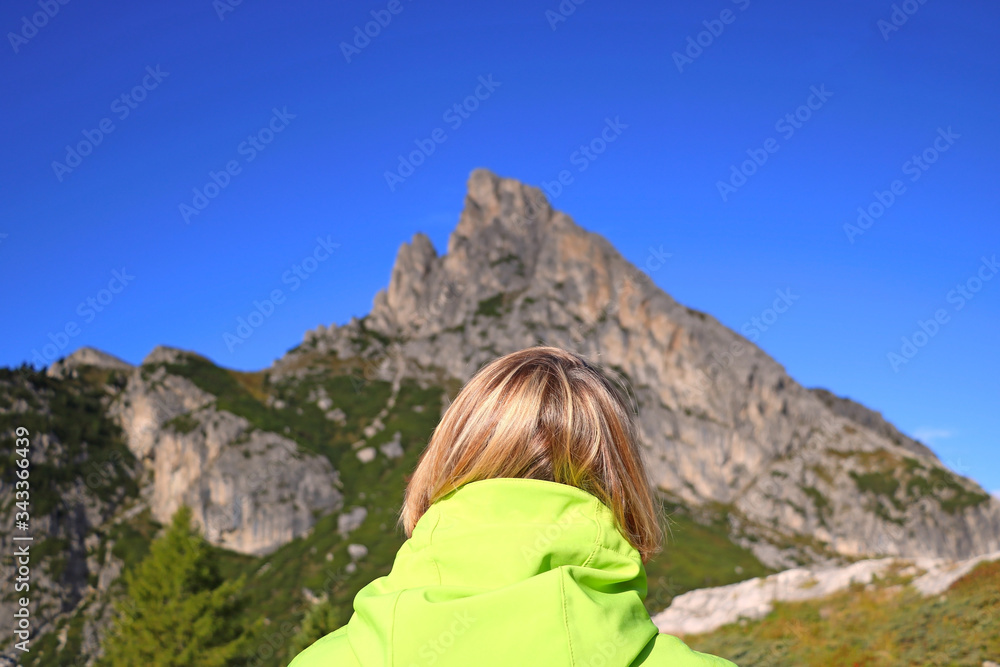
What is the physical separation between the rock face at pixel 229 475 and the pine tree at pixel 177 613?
366 ft

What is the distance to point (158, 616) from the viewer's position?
25.5m

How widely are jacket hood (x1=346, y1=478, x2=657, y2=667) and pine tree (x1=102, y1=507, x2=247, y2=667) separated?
27.9 m

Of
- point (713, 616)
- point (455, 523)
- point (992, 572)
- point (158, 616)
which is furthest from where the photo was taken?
point (158, 616)

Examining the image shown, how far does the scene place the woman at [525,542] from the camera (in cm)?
199

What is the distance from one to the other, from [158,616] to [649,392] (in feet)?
493

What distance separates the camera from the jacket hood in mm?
1985

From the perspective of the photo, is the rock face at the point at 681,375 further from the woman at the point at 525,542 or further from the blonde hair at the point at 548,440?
the woman at the point at 525,542

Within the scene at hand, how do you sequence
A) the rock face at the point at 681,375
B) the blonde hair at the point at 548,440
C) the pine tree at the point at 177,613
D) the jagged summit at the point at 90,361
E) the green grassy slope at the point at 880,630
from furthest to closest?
the jagged summit at the point at 90,361 < the rock face at the point at 681,375 < the pine tree at the point at 177,613 < the green grassy slope at the point at 880,630 < the blonde hair at the point at 548,440

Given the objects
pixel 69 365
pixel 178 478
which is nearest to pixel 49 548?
pixel 178 478

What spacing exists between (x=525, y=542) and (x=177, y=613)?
2869cm

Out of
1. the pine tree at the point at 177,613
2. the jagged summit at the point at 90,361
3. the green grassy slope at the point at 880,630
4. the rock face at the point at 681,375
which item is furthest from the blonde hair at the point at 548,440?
the jagged summit at the point at 90,361

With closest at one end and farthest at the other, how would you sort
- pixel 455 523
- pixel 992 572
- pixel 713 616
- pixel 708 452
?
pixel 455 523, pixel 992 572, pixel 713 616, pixel 708 452

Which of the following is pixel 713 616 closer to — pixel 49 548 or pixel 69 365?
pixel 49 548

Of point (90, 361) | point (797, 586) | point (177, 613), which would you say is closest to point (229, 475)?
point (90, 361)
